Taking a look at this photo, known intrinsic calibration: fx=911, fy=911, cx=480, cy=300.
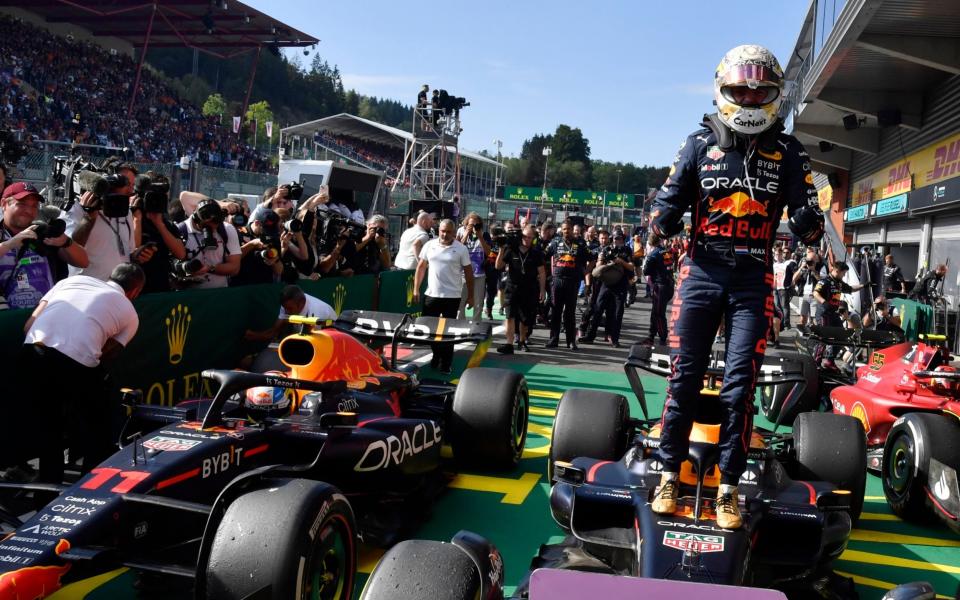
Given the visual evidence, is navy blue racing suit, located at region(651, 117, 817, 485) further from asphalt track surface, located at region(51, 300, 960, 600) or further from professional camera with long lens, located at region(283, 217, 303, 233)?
professional camera with long lens, located at region(283, 217, 303, 233)

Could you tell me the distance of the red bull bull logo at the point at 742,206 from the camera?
4.02m

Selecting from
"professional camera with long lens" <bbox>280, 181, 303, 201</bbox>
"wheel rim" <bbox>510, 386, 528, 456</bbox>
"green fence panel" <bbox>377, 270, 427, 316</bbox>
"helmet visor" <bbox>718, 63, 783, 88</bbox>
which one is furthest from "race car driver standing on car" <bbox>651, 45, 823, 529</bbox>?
"green fence panel" <bbox>377, 270, 427, 316</bbox>

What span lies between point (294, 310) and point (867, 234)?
2435 centimetres

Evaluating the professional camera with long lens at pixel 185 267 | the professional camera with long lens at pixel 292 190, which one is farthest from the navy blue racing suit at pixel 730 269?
the professional camera with long lens at pixel 292 190

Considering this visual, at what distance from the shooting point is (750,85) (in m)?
3.91

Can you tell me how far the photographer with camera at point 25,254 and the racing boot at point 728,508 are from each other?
409 cm

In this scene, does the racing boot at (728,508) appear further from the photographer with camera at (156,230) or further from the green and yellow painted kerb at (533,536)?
the photographer with camera at (156,230)

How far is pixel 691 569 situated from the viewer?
3.34 m

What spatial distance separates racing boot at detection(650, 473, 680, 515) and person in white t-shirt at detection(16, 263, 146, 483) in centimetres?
313

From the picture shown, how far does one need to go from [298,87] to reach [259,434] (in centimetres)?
11550

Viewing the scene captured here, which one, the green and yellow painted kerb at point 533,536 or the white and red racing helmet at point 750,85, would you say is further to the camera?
the green and yellow painted kerb at point 533,536

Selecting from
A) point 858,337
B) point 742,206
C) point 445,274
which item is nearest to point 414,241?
point 445,274

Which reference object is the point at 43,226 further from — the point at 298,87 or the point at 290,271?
the point at 298,87

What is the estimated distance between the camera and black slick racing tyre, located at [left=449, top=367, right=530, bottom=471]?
20.1ft
